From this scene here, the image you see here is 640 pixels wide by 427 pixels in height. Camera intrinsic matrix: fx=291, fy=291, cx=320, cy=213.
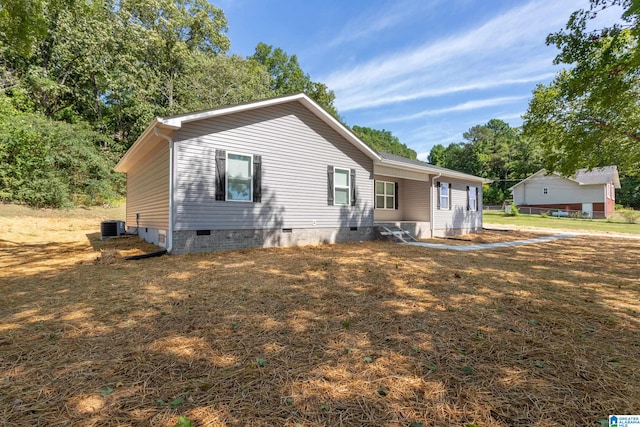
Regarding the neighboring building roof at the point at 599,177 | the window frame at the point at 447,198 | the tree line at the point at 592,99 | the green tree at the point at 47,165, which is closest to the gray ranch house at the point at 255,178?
the window frame at the point at 447,198

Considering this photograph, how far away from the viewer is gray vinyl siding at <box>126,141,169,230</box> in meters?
8.26

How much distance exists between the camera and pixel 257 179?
8.72 meters

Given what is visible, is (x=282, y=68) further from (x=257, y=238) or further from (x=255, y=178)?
(x=257, y=238)

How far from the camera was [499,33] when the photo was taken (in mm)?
10828

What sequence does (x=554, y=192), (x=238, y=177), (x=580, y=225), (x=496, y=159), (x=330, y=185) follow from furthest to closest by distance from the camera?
(x=496, y=159) < (x=554, y=192) < (x=580, y=225) < (x=330, y=185) < (x=238, y=177)

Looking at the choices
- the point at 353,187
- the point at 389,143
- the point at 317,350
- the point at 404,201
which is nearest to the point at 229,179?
the point at 353,187

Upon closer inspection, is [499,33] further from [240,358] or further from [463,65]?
[240,358]

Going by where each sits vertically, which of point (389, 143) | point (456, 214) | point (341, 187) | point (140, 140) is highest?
point (389, 143)

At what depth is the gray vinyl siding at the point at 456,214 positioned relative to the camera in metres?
14.2

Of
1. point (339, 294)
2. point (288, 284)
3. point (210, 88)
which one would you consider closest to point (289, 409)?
point (339, 294)

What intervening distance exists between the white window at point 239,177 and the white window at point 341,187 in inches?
131

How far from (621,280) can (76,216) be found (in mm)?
21455

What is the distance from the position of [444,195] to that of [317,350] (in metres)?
13.7

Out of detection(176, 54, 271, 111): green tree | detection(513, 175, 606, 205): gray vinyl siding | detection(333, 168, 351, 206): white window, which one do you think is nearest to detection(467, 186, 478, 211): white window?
detection(333, 168, 351, 206): white window
